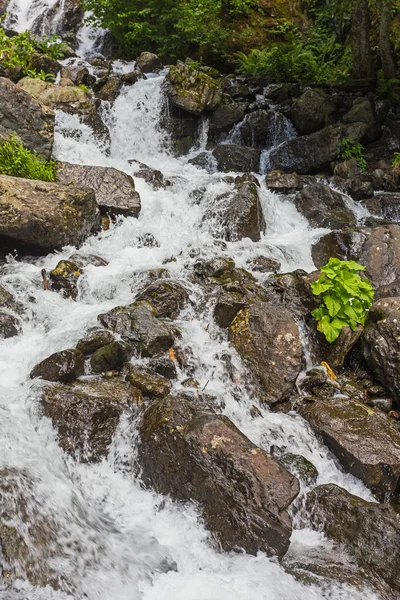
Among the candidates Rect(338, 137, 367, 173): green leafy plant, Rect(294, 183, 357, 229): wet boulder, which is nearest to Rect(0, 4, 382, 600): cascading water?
Rect(294, 183, 357, 229): wet boulder

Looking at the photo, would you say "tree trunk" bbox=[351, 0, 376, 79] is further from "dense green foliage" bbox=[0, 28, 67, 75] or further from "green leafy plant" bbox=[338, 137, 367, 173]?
"dense green foliage" bbox=[0, 28, 67, 75]

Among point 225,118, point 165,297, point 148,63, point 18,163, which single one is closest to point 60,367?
point 165,297

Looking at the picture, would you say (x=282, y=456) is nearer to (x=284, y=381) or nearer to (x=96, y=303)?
(x=284, y=381)

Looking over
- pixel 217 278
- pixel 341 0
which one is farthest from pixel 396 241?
pixel 341 0

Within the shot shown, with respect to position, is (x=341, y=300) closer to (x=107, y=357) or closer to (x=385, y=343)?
(x=385, y=343)

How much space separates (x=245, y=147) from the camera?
13.4 meters

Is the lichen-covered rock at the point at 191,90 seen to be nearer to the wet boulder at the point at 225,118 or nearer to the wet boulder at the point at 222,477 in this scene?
the wet boulder at the point at 225,118

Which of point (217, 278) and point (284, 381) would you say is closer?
point (284, 381)

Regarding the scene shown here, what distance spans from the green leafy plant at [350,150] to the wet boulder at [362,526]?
10.5m

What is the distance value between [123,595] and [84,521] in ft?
2.23

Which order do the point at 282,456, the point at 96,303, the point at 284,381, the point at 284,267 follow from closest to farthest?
the point at 282,456
the point at 284,381
the point at 96,303
the point at 284,267

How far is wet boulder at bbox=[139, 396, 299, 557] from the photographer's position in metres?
3.78

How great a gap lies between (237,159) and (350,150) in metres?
3.20

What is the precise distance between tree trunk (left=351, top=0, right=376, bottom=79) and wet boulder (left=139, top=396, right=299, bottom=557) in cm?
1479
